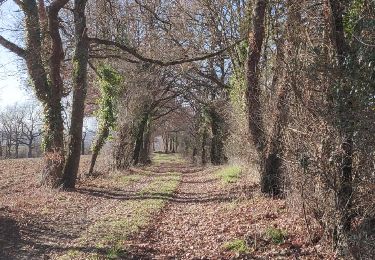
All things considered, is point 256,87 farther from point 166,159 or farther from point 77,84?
point 166,159

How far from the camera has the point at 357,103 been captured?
6.30m

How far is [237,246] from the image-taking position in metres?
8.00

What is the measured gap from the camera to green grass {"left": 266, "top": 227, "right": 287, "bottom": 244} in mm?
7957

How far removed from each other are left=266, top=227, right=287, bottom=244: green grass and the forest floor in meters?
0.02

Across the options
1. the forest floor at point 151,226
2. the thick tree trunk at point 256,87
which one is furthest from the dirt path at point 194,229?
the thick tree trunk at point 256,87

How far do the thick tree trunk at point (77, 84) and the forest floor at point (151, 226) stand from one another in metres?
1.11

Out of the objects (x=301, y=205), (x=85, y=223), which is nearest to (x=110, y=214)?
(x=85, y=223)

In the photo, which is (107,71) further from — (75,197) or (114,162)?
(75,197)

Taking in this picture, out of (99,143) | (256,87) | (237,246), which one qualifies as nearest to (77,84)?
(99,143)

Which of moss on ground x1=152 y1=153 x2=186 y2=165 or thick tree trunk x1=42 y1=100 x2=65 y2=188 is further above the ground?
thick tree trunk x1=42 y1=100 x2=65 y2=188

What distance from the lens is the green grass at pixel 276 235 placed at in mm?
7957

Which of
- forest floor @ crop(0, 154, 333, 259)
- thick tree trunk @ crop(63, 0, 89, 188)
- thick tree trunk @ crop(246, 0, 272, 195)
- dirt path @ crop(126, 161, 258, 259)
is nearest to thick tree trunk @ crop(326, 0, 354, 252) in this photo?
forest floor @ crop(0, 154, 333, 259)

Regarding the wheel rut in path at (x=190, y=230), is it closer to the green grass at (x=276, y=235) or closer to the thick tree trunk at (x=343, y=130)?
the green grass at (x=276, y=235)

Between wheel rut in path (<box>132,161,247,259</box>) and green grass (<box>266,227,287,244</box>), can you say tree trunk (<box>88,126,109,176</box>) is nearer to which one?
wheel rut in path (<box>132,161,247,259</box>)
